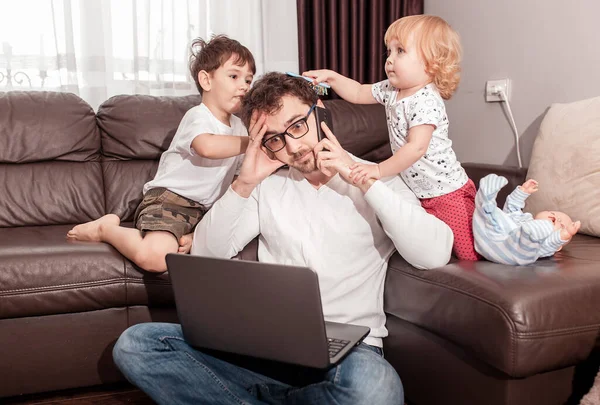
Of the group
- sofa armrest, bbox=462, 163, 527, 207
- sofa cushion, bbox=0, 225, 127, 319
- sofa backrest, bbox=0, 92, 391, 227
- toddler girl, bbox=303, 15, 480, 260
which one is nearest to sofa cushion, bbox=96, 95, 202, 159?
sofa backrest, bbox=0, 92, 391, 227

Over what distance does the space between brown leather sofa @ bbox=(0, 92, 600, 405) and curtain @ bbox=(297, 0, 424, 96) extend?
1.46 feet

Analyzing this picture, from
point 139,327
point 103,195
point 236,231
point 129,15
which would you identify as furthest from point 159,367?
point 129,15

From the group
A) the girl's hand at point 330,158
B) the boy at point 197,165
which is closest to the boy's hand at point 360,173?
the girl's hand at point 330,158

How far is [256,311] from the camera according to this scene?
127cm

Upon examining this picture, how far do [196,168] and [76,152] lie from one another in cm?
69

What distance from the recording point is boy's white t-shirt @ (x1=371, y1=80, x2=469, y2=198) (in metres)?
1.79

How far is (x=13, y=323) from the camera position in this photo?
1.86 meters

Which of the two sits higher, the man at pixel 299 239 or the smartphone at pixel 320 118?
the smartphone at pixel 320 118

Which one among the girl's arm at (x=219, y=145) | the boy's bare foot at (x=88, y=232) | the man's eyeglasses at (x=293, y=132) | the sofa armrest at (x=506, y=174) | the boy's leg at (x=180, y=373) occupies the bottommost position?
the boy's leg at (x=180, y=373)

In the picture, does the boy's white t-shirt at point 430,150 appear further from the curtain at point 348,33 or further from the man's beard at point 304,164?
the curtain at point 348,33

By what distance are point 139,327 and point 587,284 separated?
1037 mm

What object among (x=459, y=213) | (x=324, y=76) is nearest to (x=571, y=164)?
(x=459, y=213)

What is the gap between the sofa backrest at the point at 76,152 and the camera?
→ 2496mm

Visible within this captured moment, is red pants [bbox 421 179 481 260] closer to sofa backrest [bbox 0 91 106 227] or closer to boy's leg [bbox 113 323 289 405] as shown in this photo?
boy's leg [bbox 113 323 289 405]
